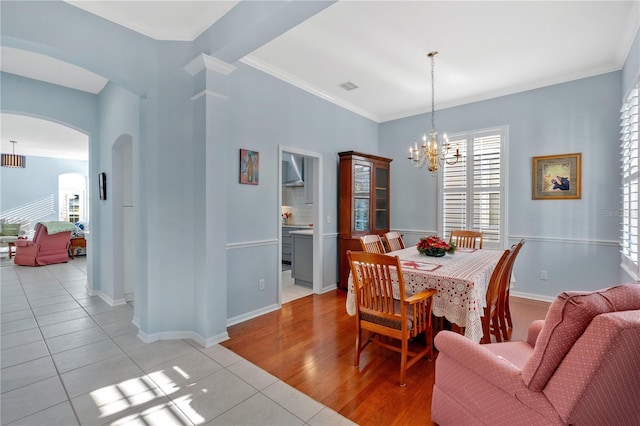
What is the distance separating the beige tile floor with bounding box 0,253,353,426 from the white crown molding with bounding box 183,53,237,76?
2605 millimetres

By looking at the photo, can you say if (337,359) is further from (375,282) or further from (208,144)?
(208,144)

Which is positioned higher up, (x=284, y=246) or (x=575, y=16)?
(x=575, y=16)

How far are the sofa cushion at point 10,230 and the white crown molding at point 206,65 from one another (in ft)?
29.3

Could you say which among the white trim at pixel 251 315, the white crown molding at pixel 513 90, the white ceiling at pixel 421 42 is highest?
the white ceiling at pixel 421 42

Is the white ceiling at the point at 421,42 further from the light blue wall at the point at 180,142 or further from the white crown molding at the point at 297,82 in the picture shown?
the light blue wall at the point at 180,142

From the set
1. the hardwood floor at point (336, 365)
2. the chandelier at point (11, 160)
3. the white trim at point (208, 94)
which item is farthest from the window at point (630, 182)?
the chandelier at point (11, 160)

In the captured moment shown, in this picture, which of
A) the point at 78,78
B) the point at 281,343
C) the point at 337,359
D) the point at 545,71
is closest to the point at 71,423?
the point at 281,343

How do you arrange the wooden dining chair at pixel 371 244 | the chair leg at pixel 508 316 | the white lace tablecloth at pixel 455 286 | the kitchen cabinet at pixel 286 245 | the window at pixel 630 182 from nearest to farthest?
1. the white lace tablecloth at pixel 455 286
2. the window at pixel 630 182
3. the chair leg at pixel 508 316
4. the wooden dining chair at pixel 371 244
5. the kitchen cabinet at pixel 286 245

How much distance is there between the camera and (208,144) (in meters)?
2.80

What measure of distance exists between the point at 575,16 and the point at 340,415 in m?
3.87

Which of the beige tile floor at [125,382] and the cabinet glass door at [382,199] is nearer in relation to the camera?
the beige tile floor at [125,382]

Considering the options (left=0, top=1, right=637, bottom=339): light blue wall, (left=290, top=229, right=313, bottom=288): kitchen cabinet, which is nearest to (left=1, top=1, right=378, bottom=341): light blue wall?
(left=0, top=1, right=637, bottom=339): light blue wall

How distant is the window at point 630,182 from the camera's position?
2887mm

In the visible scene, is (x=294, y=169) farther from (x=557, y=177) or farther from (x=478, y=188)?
(x=557, y=177)
